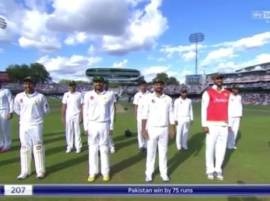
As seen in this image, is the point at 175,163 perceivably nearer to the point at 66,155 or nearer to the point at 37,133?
the point at 66,155

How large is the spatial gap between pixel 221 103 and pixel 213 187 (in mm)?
5112

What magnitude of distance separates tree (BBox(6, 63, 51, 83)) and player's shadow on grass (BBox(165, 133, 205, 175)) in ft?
406

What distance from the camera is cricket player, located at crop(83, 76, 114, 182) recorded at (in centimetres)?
912

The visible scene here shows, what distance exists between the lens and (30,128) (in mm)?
9141

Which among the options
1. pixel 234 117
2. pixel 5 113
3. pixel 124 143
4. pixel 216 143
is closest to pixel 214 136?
pixel 216 143

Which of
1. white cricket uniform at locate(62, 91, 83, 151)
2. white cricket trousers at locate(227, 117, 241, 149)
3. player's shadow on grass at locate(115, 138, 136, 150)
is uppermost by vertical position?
white cricket uniform at locate(62, 91, 83, 151)

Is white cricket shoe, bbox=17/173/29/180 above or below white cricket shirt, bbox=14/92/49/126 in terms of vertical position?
below

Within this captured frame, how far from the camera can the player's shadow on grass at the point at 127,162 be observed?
10489mm

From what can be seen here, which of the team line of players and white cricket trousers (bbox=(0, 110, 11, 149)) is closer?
the team line of players

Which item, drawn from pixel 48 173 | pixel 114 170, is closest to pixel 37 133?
pixel 48 173

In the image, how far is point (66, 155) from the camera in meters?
12.4

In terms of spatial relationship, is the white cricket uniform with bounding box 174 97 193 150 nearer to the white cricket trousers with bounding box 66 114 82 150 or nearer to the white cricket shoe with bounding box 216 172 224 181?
the white cricket trousers with bounding box 66 114 82 150

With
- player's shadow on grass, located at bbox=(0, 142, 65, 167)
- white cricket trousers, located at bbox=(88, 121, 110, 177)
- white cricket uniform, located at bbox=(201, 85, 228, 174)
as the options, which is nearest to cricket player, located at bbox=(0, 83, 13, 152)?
player's shadow on grass, located at bbox=(0, 142, 65, 167)

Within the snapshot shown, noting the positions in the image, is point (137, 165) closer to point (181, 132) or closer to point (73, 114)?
point (73, 114)
